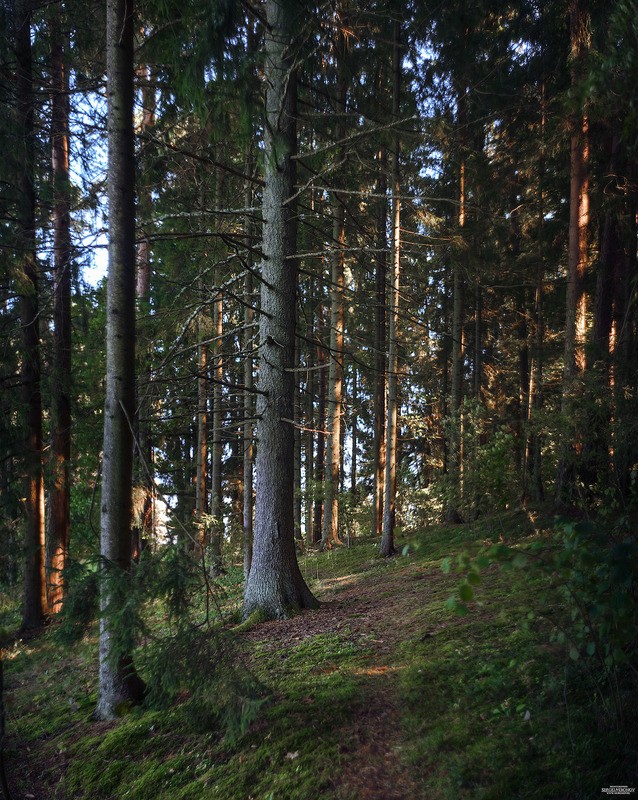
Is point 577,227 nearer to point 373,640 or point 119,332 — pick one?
point 373,640

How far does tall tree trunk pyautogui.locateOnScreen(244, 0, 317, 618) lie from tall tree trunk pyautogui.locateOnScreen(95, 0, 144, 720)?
235 cm

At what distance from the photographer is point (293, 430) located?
7305mm

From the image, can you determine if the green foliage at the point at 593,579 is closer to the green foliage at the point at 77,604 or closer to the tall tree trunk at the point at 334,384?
the green foliage at the point at 77,604

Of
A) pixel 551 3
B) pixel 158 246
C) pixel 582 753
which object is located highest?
pixel 551 3

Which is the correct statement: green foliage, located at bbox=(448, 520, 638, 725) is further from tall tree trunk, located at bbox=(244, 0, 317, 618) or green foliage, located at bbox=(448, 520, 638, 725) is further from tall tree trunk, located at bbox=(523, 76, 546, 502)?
tall tree trunk, located at bbox=(523, 76, 546, 502)

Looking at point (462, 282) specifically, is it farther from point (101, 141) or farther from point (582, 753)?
point (582, 753)

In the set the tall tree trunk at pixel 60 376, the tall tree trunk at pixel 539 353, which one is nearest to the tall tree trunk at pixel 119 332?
the tall tree trunk at pixel 60 376

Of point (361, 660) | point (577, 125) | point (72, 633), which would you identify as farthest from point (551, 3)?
point (72, 633)

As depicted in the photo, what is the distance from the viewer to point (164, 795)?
3781 millimetres

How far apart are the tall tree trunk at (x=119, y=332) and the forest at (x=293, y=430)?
0.03 meters

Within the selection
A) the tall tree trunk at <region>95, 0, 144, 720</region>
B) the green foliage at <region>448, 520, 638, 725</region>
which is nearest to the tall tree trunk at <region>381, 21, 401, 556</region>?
the tall tree trunk at <region>95, 0, 144, 720</region>

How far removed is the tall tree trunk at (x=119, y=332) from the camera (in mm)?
4891

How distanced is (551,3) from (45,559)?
50.8 ft

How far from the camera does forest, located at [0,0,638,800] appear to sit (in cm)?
367
